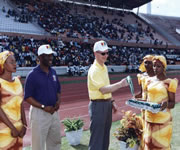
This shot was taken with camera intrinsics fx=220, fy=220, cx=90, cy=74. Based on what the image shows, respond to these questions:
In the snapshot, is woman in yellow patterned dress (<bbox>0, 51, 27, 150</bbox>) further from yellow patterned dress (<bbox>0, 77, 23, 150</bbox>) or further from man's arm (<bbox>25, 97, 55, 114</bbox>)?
man's arm (<bbox>25, 97, 55, 114</bbox>)

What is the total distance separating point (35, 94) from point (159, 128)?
6.14 feet

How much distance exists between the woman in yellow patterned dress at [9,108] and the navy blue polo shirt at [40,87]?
8.9 inches

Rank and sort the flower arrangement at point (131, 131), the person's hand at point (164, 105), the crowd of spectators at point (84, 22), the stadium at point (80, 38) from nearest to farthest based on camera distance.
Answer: the person's hand at point (164, 105) < the flower arrangement at point (131, 131) < the stadium at point (80, 38) < the crowd of spectators at point (84, 22)

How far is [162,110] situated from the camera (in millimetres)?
3096

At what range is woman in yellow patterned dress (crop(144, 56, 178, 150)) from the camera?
3.12 meters

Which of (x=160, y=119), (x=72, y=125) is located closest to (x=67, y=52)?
(x=72, y=125)

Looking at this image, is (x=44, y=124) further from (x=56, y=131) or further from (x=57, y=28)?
(x=57, y=28)

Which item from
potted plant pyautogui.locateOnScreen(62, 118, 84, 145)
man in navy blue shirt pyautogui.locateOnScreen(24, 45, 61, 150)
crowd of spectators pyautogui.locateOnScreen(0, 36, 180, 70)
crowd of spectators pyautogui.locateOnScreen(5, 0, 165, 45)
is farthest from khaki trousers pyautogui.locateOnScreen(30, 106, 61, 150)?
crowd of spectators pyautogui.locateOnScreen(5, 0, 165, 45)

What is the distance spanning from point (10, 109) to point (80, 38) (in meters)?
23.8

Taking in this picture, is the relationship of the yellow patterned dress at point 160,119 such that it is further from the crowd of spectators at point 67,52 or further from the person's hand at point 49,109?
the crowd of spectators at point 67,52

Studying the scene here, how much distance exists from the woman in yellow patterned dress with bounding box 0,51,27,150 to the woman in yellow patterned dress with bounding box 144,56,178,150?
1.84 meters

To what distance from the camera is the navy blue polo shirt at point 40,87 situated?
125 inches

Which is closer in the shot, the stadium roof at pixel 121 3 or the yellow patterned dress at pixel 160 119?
the yellow patterned dress at pixel 160 119

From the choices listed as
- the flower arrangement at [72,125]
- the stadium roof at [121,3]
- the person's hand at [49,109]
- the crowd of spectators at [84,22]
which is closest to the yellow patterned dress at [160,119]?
the person's hand at [49,109]
